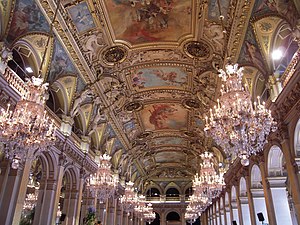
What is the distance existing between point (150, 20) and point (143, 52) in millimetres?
1872

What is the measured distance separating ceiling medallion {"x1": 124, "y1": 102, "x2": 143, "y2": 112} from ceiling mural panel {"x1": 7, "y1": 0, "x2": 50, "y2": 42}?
25.3 ft

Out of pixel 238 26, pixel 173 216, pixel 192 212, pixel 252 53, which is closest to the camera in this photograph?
pixel 238 26

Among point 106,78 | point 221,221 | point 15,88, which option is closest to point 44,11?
point 15,88

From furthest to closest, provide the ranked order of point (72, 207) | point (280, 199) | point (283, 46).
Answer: point (72, 207) < point (280, 199) < point (283, 46)

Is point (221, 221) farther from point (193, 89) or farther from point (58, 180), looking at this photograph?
point (58, 180)

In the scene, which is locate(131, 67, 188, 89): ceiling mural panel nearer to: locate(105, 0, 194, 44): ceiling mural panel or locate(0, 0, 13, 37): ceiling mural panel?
locate(105, 0, 194, 44): ceiling mural panel

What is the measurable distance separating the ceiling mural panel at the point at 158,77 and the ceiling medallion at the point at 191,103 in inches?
61.7

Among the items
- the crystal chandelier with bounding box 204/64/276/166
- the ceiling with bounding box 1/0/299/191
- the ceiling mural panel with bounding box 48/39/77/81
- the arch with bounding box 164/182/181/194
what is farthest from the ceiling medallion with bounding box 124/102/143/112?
the arch with bounding box 164/182/181/194

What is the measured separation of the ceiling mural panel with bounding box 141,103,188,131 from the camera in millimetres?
17156

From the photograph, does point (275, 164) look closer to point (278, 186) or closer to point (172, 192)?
point (278, 186)

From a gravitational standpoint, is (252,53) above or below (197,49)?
below

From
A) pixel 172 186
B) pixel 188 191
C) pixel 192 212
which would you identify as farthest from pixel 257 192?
pixel 172 186

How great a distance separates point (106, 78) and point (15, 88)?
5.02m

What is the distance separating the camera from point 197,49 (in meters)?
11.2
